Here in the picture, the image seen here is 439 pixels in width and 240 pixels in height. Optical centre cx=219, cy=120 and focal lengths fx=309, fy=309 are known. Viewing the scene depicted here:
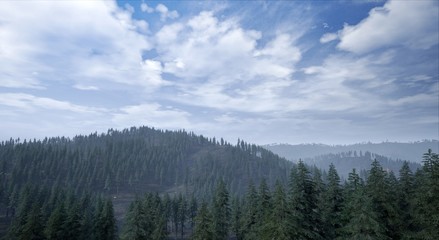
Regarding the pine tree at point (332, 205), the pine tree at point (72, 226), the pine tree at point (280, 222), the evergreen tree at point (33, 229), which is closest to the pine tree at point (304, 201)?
the pine tree at point (332, 205)

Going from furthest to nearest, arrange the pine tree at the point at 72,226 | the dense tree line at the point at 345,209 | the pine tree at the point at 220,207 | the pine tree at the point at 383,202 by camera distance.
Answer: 1. the pine tree at the point at 220,207
2. the pine tree at the point at 72,226
3. the pine tree at the point at 383,202
4. the dense tree line at the point at 345,209

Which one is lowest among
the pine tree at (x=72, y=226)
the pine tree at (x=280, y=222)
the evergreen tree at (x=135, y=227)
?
the pine tree at (x=72, y=226)

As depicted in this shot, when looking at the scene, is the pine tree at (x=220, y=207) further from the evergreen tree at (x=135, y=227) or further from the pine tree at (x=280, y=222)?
the pine tree at (x=280, y=222)

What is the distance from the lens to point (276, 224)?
109ft

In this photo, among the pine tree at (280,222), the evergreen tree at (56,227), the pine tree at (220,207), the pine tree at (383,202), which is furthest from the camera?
the pine tree at (220,207)

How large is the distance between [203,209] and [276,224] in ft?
52.3

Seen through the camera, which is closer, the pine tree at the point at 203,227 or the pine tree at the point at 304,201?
the pine tree at the point at 304,201

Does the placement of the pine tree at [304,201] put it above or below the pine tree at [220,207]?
above

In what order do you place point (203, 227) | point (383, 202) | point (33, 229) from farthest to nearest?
point (33, 229)
point (203, 227)
point (383, 202)

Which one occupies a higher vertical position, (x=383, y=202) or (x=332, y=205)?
(x=383, y=202)

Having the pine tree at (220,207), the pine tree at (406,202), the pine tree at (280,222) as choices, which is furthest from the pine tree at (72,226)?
the pine tree at (406,202)

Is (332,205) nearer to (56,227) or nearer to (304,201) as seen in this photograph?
(304,201)

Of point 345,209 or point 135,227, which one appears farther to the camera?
point 135,227

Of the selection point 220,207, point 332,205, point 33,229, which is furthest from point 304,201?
point 33,229
